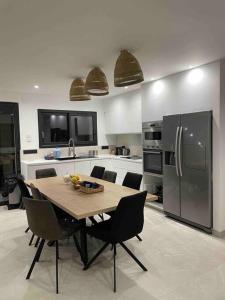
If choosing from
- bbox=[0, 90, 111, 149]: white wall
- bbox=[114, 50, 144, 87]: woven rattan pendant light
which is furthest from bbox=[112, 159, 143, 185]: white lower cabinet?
bbox=[114, 50, 144, 87]: woven rattan pendant light

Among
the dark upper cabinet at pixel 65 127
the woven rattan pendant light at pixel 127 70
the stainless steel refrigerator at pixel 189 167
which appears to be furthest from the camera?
the dark upper cabinet at pixel 65 127

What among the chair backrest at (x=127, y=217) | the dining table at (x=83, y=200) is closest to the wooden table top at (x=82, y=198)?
the dining table at (x=83, y=200)

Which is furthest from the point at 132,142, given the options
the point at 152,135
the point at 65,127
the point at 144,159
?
the point at 65,127

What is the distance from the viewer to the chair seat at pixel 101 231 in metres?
2.19

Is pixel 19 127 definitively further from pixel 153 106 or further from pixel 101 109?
pixel 153 106

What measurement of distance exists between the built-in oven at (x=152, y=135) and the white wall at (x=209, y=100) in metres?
0.32

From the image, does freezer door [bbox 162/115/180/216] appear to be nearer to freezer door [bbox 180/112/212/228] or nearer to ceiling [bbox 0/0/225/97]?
freezer door [bbox 180/112/212/228]

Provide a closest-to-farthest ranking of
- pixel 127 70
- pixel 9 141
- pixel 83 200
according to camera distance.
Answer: pixel 127 70 < pixel 83 200 < pixel 9 141

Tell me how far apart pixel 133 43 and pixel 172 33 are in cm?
42

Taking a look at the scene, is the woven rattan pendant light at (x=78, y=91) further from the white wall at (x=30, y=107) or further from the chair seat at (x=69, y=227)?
the white wall at (x=30, y=107)

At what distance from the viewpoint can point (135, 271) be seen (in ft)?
7.79

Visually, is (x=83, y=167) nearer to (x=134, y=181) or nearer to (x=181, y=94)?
(x=134, y=181)

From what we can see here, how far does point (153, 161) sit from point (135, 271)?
2.19 meters

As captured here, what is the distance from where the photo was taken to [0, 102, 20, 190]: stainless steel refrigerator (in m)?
4.90
